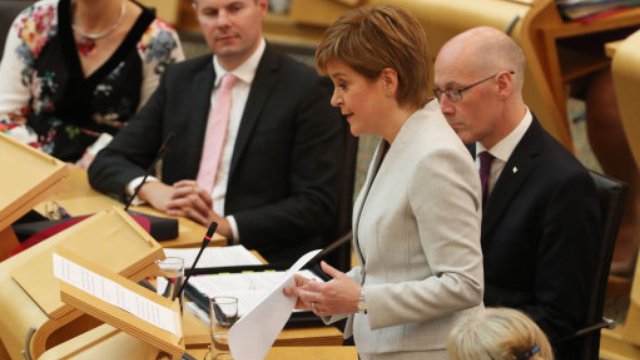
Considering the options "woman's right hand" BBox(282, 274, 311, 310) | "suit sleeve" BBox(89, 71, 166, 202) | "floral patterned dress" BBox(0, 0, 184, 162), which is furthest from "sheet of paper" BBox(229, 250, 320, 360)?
"floral patterned dress" BBox(0, 0, 184, 162)

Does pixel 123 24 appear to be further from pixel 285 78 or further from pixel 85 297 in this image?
pixel 85 297

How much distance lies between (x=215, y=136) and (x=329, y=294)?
5.26 ft

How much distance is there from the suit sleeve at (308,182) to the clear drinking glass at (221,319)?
128 centimetres

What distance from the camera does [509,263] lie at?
289 centimetres

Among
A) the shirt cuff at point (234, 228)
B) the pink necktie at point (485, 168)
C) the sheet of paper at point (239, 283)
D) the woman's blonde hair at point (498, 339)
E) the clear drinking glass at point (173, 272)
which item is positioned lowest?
the shirt cuff at point (234, 228)

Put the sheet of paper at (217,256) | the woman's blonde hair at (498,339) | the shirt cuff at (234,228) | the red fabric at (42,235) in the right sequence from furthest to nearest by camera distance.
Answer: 1. the shirt cuff at (234,228)
2. the sheet of paper at (217,256)
3. the red fabric at (42,235)
4. the woman's blonde hair at (498,339)

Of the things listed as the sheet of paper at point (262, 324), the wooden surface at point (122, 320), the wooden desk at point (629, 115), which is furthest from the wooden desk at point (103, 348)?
the wooden desk at point (629, 115)

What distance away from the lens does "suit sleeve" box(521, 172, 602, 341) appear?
9.19 feet

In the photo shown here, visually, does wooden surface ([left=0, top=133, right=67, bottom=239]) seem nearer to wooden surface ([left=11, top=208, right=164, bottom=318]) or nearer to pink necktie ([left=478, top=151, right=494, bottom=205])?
wooden surface ([left=11, top=208, right=164, bottom=318])

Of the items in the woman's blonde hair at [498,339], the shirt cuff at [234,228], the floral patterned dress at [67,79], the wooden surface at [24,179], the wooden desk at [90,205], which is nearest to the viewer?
the woman's blonde hair at [498,339]

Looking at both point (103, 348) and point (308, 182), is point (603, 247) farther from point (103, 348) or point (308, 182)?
point (103, 348)

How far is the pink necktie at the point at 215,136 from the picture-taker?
3715 millimetres

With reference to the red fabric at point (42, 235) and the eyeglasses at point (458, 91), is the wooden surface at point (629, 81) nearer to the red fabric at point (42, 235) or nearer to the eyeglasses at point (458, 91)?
the eyeglasses at point (458, 91)

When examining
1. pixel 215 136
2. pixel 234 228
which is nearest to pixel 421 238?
pixel 234 228
